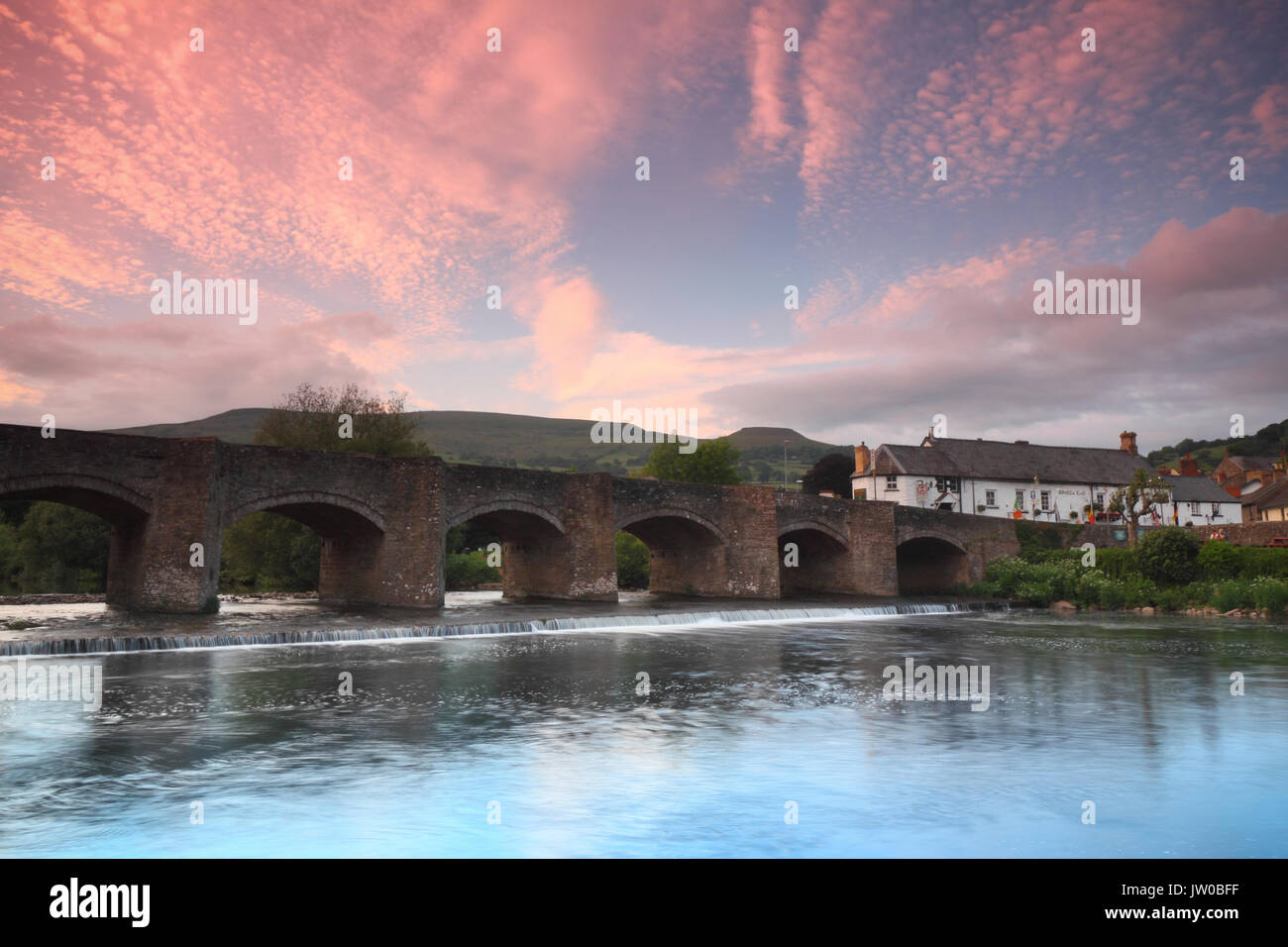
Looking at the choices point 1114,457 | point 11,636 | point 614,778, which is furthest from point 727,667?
point 1114,457

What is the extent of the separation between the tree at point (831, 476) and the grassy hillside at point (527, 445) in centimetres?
5411

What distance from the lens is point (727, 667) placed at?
17.2 meters

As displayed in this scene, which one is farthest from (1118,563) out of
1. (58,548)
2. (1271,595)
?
(58,548)

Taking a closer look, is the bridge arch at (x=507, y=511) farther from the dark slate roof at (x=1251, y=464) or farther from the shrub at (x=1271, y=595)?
the dark slate roof at (x=1251, y=464)

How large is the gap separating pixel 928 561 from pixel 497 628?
2737 cm

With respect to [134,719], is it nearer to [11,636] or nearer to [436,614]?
[11,636]

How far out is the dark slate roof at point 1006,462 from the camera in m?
56.9

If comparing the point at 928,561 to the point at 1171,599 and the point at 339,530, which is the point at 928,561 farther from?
the point at 339,530

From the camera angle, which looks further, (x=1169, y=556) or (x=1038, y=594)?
(x=1038, y=594)

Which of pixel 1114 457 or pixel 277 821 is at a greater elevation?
pixel 1114 457

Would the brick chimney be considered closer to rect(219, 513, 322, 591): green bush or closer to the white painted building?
the white painted building

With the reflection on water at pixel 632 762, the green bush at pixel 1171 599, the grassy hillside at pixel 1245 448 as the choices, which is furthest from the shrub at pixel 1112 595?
the grassy hillside at pixel 1245 448

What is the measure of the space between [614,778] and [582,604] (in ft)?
71.8

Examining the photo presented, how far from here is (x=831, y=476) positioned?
71375 mm
